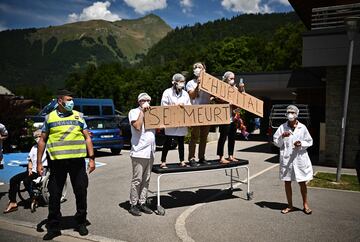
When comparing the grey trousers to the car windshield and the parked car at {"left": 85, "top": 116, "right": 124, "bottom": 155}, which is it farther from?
the car windshield

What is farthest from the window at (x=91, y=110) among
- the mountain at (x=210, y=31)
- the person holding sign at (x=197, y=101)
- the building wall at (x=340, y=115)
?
the mountain at (x=210, y=31)

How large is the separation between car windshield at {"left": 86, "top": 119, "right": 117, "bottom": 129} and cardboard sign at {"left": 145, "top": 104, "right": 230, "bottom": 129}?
28.9 ft

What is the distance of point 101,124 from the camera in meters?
15.5

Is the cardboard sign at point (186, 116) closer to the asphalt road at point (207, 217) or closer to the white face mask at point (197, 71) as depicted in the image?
the white face mask at point (197, 71)

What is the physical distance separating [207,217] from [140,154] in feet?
5.39

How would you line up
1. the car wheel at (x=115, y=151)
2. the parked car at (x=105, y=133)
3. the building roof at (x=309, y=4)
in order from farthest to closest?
the building roof at (x=309, y=4)
the car wheel at (x=115, y=151)
the parked car at (x=105, y=133)

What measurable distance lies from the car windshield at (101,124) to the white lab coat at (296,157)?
33.1ft

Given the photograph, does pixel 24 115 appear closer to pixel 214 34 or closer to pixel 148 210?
pixel 148 210

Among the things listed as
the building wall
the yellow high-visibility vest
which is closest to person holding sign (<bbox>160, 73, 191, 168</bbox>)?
the yellow high-visibility vest

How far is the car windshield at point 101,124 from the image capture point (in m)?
15.3

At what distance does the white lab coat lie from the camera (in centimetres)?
663

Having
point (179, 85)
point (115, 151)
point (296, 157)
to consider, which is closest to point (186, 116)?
point (179, 85)

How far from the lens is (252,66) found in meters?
60.3

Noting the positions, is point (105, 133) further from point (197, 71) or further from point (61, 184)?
point (61, 184)
